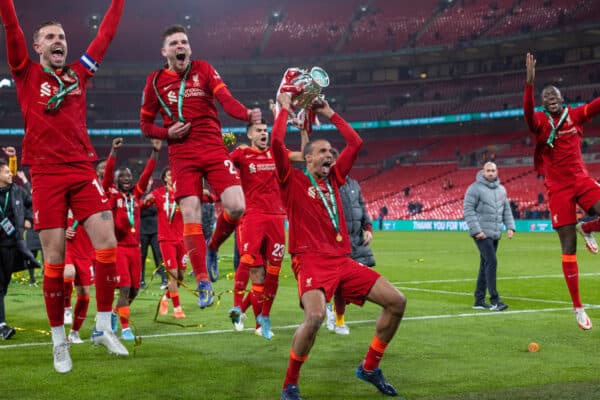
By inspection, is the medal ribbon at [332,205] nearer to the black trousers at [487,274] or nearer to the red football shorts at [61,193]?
the red football shorts at [61,193]

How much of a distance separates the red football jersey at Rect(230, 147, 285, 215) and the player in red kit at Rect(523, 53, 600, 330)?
10.5ft

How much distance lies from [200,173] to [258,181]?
2758 millimetres

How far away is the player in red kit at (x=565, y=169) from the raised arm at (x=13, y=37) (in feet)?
18.4

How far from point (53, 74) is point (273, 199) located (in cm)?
384

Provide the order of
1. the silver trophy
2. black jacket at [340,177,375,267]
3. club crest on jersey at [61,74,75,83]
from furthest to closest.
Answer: black jacket at [340,177,375,267] < club crest on jersey at [61,74,75,83] < the silver trophy

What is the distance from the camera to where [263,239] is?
975 cm

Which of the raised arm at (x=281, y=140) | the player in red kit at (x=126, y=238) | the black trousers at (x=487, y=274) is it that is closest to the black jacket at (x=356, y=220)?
the player in red kit at (x=126, y=238)

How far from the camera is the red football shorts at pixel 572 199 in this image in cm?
916

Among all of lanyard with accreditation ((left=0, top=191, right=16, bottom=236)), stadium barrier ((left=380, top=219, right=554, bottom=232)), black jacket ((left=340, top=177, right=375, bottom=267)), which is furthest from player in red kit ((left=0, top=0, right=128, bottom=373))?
stadium barrier ((left=380, top=219, right=554, bottom=232))

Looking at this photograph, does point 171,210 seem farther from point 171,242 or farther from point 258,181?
point 258,181

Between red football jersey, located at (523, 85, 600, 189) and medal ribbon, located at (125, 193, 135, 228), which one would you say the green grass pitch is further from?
red football jersey, located at (523, 85, 600, 189)

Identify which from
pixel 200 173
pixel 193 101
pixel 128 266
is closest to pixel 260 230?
pixel 128 266

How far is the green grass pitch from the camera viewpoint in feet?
Result: 21.0

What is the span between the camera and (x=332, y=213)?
21.6ft
